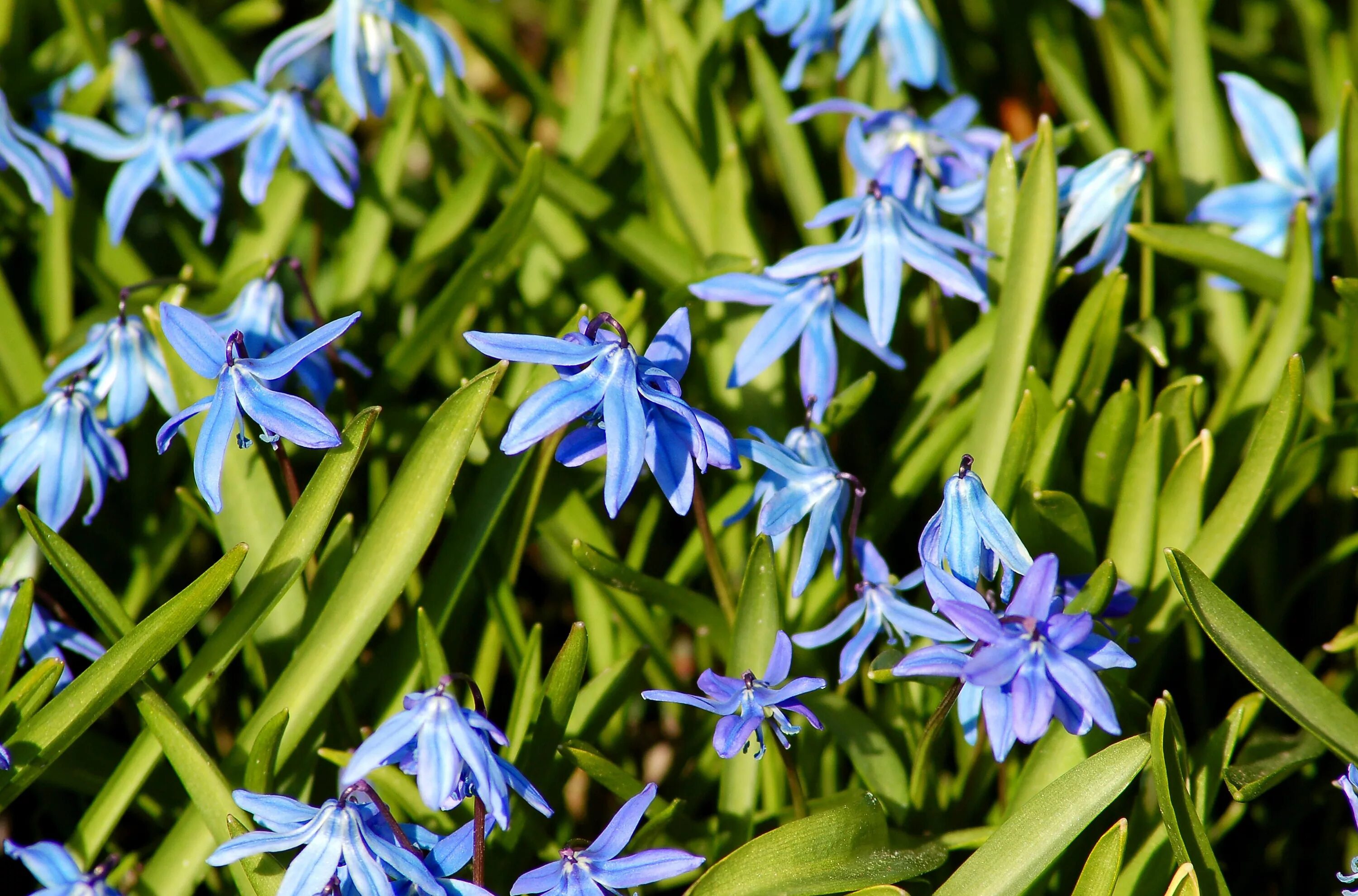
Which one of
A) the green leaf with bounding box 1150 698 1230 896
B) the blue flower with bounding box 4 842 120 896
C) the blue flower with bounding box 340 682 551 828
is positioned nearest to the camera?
the blue flower with bounding box 340 682 551 828

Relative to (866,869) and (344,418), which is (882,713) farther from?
(344,418)

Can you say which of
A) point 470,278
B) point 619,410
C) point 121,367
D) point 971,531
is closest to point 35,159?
point 121,367

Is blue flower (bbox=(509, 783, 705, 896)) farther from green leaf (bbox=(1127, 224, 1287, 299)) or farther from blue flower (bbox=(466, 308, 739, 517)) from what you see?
green leaf (bbox=(1127, 224, 1287, 299))

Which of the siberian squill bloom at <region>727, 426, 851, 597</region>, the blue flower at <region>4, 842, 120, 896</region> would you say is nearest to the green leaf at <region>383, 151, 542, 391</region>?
the siberian squill bloom at <region>727, 426, 851, 597</region>

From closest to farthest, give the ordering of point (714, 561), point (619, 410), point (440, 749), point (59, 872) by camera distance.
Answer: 1. point (440, 749)
2. point (619, 410)
3. point (59, 872)
4. point (714, 561)

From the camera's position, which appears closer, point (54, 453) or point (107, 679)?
point (107, 679)

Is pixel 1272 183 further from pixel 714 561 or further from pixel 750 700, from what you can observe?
pixel 750 700

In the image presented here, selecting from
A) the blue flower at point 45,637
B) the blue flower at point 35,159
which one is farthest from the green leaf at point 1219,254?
the blue flower at point 35,159

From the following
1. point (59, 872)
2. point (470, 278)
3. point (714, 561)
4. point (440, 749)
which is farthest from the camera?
point (470, 278)
